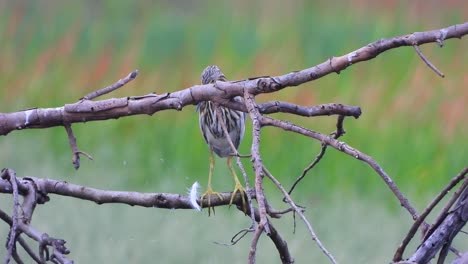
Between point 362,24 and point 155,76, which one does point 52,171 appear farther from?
point 362,24

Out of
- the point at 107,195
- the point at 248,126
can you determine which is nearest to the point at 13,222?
the point at 107,195

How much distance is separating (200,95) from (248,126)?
966mm

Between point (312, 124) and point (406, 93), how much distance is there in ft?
0.87

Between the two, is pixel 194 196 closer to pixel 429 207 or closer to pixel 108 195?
pixel 108 195

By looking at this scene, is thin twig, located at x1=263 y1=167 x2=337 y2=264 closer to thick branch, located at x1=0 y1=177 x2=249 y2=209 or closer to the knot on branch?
the knot on branch

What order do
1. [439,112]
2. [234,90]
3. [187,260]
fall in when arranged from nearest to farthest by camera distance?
1. [234,90]
2. [187,260]
3. [439,112]

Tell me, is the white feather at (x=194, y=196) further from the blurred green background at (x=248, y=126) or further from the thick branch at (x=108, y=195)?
the blurred green background at (x=248, y=126)

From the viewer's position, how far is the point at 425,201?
232cm

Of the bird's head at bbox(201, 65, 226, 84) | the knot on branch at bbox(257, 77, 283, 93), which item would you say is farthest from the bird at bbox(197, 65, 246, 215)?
the knot on branch at bbox(257, 77, 283, 93)

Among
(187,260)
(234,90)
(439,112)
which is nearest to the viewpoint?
(234,90)

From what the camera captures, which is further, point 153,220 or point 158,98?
point 153,220

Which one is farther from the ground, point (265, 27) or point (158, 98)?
point (265, 27)

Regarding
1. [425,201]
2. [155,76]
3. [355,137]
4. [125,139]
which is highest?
[155,76]

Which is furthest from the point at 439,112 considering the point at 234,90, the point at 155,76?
the point at 234,90
